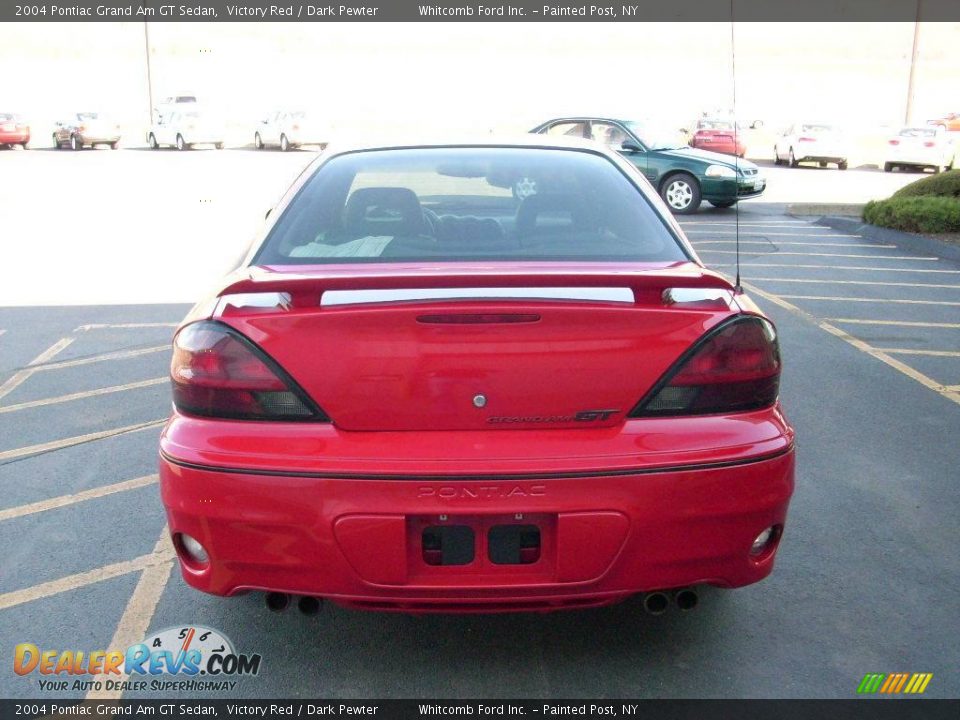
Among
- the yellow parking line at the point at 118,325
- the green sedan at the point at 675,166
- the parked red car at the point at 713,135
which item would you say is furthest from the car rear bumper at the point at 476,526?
the parked red car at the point at 713,135

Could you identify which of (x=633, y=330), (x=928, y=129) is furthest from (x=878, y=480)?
(x=928, y=129)

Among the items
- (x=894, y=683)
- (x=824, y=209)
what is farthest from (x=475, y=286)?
(x=824, y=209)

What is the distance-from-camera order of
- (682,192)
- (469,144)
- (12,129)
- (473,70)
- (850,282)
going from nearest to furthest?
(469,144)
(850,282)
(682,192)
(12,129)
(473,70)

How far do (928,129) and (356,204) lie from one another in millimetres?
29268

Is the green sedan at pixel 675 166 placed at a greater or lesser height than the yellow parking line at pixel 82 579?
greater

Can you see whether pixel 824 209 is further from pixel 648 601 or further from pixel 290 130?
pixel 290 130

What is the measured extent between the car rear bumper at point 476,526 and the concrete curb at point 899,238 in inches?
420

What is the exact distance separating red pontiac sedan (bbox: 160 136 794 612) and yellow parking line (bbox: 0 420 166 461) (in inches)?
105

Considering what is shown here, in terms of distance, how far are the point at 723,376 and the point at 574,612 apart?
1.09m

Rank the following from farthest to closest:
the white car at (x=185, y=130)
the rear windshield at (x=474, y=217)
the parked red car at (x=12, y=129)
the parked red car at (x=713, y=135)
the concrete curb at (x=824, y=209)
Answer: the parked red car at (x=12, y=129) → the white car at (x=185, y=130) → the parked red car at (x=713, y=135) → the concrete curb at (x=824, y=209) → the rear windshield at (x=474, y=217)

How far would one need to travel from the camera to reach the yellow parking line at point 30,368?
21.1ft

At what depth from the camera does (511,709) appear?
296 cm

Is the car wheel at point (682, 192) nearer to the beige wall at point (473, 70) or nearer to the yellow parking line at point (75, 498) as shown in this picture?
the yellow parking line at point (75, 498)
